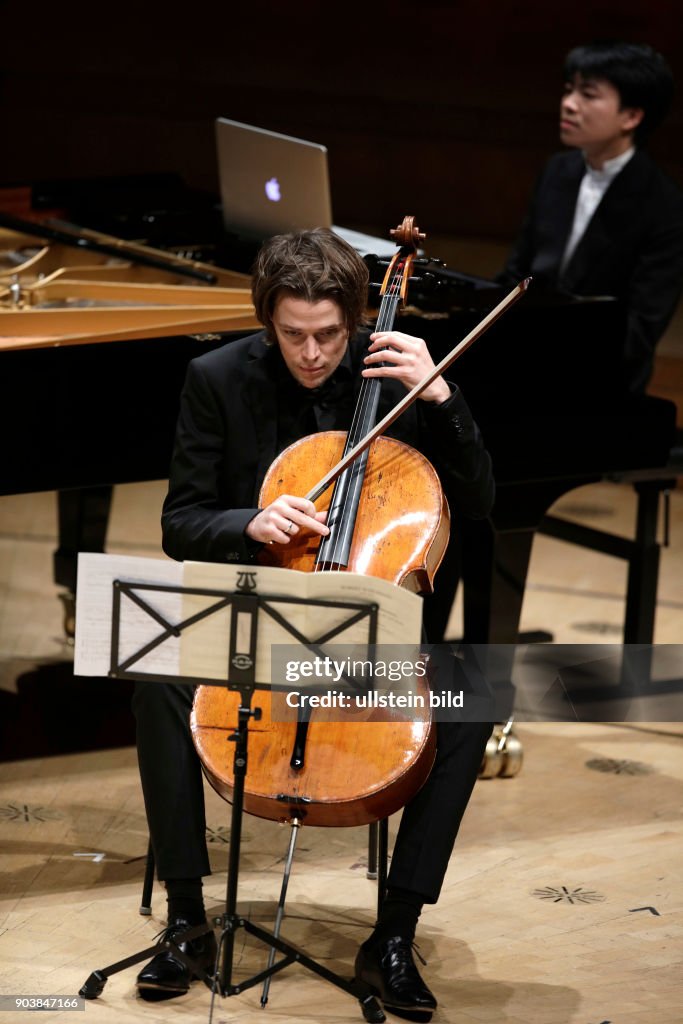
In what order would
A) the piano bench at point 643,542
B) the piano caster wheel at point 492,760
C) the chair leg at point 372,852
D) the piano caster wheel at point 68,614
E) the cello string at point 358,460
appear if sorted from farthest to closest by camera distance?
the piano caster wheel at point 68,614 < the piano bench at point 643,542 < the piano caster wheel at point 492,760 < the chair leg at point 372,852 < the cello string at point 358,460

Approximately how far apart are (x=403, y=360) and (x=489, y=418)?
3.00ft

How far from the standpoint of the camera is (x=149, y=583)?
2078 millimetres

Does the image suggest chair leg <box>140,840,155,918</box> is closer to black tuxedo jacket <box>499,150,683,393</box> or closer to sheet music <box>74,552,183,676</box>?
sheet music <box>74,552,183,676</box>

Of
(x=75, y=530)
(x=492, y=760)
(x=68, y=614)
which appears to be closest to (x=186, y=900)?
(x=492, y=760)

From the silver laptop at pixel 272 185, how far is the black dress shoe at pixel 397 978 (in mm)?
1750

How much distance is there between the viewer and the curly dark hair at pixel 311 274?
2.49 metres

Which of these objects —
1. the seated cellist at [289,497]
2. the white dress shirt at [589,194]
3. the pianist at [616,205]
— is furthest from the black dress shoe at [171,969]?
the white dress shirt at [589,194]

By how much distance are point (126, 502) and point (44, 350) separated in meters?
2.09

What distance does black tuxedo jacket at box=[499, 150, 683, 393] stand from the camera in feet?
12.3

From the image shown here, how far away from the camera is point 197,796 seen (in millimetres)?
2482

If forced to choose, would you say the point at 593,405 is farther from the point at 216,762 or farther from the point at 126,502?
the point at 126,502

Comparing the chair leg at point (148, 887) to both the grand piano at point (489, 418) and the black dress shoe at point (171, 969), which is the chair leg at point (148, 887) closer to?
the black dress shoe at point (171, 969)

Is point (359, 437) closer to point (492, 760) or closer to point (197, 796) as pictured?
point (197, 796)

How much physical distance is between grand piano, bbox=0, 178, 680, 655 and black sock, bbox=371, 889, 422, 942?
3.29 ft
